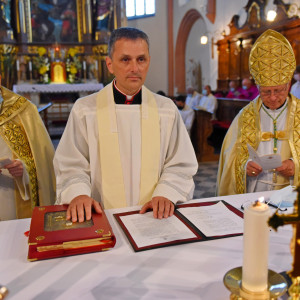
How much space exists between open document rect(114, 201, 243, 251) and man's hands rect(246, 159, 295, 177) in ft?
2.94

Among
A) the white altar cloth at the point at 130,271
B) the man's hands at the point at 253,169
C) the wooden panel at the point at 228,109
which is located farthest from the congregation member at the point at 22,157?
the wooden panel at the point at 228,109

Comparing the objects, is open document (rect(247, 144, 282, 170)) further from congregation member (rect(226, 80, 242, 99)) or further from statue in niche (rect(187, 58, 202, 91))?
statue in niche (rect(187, 58, 202, 91))

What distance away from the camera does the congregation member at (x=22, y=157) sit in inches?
111

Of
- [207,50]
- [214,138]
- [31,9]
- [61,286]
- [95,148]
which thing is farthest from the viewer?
[207,50]

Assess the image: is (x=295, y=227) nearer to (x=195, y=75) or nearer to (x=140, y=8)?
(x=195, y=75)

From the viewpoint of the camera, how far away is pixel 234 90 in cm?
1191

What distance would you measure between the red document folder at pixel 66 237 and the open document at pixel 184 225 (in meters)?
0.13

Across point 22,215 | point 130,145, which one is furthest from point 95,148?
point 22,215

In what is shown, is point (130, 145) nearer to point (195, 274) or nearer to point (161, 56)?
point (195, 274)

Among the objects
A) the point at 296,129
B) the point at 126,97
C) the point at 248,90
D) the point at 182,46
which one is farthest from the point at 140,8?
the point at 126,97

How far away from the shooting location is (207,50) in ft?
49.3

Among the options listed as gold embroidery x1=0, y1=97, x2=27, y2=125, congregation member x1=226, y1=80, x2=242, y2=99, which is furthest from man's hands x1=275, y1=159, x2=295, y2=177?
congregation member x1=226, y1=80, x2=242, y2=99

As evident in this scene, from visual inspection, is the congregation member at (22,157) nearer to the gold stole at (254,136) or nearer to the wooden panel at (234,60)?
the gold stole at (254,136)

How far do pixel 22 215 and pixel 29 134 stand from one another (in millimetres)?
642
